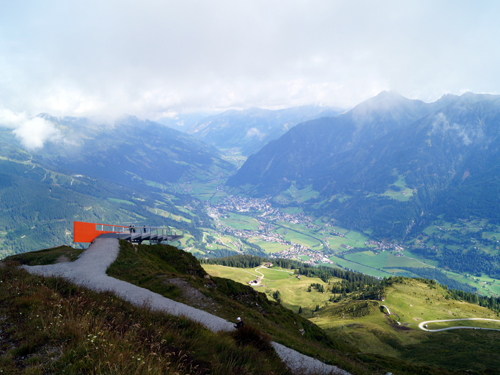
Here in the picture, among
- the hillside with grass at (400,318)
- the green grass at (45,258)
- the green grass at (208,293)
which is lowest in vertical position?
the hillside with grass at (400,318)

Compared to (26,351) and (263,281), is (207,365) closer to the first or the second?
(26,351)

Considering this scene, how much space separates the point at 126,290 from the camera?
14.2 m

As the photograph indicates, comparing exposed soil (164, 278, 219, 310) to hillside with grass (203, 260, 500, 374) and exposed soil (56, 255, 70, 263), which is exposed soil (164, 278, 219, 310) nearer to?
exposed soil (56, 255, 70, 263)

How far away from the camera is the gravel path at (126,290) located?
10.2 metres

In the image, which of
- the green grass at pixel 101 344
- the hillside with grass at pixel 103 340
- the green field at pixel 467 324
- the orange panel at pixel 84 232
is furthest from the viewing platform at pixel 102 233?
the green field at pixel 467 324

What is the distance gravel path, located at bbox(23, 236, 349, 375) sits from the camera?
33.5 ft

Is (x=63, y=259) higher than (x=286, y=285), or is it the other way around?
(x=63, y=259)

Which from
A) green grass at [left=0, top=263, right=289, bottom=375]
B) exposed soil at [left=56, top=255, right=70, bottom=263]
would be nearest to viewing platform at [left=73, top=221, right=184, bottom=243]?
exposed soil at [left=56, top=255, right=70, bottom=263]

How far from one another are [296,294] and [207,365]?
107 meters

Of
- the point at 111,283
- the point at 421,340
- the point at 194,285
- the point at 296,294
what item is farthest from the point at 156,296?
the point at 296,294

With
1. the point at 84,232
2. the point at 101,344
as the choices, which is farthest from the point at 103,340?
the point at 84,232

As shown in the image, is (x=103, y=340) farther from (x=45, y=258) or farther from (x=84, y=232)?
(x=84, y=232)

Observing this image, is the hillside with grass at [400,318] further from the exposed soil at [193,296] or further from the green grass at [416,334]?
the exposed soil at [193,296]

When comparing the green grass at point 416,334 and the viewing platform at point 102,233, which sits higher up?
the viewing platform at point 102,233
